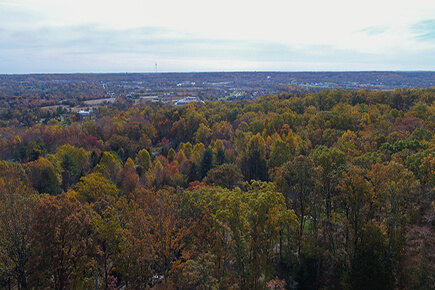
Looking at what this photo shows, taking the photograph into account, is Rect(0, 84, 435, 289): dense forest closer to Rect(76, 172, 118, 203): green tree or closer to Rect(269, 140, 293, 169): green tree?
Rect(76, 172, 118, 203): green tree

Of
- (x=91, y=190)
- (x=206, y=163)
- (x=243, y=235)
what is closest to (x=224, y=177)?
(x=206, y=163)

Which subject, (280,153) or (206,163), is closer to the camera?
(280,153)

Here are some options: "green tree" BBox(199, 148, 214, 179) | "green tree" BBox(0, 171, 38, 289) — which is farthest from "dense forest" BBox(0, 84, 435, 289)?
"green tree" BBox(199, 148, 214, 179)

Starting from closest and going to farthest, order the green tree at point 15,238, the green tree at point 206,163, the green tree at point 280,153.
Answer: the green tree at point 15,238 → the green tree at point 280,153 → the green tree at point 206,163

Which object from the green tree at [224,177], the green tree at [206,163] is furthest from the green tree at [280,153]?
the green tree at [224,177]

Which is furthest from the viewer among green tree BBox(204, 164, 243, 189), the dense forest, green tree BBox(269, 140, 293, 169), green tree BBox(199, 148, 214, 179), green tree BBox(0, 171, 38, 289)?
green tree BBox(199, 148, 214, 179)

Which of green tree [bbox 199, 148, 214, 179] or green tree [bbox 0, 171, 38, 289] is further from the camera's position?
green tree [bbox 199, 148, 214, 179]

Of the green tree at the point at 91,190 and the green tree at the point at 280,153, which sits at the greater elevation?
the green tree at the point at 280,153

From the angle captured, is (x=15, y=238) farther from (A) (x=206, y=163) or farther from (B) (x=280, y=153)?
(B) (x=280, y=153)

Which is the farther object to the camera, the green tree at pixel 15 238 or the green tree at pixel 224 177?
the green tree at pixel 224 177

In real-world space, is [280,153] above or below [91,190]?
above

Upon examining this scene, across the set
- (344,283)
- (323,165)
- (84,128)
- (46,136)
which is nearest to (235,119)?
(84,128)

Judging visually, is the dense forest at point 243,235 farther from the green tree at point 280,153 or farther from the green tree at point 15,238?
the green tree at point 280,153

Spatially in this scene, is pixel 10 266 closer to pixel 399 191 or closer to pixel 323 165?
pixel 323 165
